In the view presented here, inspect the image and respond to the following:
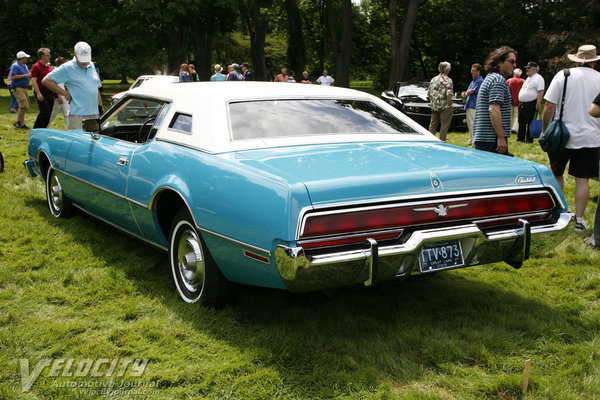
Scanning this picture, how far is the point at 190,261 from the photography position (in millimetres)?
3967

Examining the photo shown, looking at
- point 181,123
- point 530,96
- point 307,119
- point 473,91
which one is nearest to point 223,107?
point 181,123

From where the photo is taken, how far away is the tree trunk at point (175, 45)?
3300 cm

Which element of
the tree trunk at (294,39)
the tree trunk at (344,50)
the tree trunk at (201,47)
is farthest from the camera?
the tree trunk at (294,39)

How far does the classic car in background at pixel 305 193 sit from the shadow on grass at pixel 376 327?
0.32 metres

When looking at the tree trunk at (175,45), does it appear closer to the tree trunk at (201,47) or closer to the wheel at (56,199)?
the tree trunk at (201,47)

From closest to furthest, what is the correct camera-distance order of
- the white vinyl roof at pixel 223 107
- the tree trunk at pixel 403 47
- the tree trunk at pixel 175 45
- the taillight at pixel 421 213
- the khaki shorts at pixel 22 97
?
1. the taillight at pixel 421 213
2. the white vinyl roof at pixel 223 107
3. the khaki shorts at pixel 22 97
4. the tree trunk at pixel 403 47
5. the tree trunk at pixel 175 45

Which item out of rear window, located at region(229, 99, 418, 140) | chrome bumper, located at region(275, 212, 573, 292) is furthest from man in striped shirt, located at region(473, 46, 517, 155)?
chrome bumper, located at region(275, 212, 573, 292)

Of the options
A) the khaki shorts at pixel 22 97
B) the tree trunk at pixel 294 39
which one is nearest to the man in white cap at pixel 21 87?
the khaki shorts at pixel 22 97

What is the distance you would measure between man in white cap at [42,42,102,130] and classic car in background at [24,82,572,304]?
2.73 metres

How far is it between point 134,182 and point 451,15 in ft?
123

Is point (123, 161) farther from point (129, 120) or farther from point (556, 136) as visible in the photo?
point (556, 136)

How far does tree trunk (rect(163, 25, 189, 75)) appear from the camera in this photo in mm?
33000

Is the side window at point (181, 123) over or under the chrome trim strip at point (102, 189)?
over

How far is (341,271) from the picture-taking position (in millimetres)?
3143
